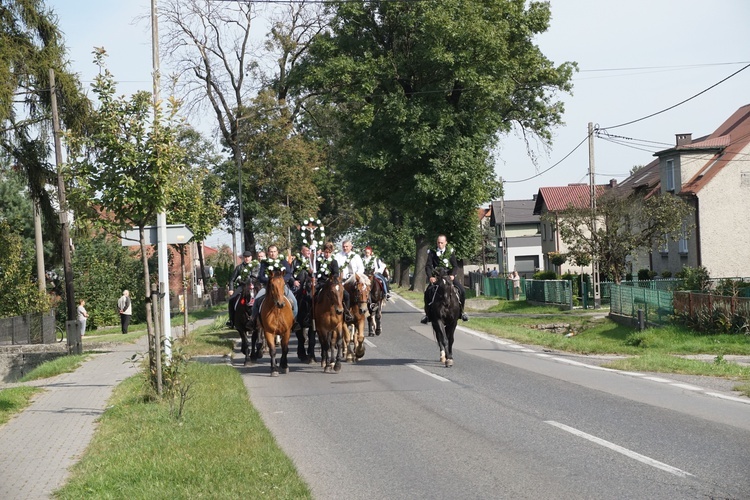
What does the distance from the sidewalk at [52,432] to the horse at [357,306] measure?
185 inches

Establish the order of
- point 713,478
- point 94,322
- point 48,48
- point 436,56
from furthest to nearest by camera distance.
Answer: point 94,322 < point 436,56 < point 48,48 < point 713,478

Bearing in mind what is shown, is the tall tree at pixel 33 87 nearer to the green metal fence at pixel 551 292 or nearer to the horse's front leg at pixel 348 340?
the horse's front leg at pixel 348 340

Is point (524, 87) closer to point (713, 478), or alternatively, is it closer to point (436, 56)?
point (436, 56)

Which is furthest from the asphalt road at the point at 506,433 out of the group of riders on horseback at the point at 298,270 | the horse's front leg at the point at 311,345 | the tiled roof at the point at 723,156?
the tiled roof at the point at 723,156

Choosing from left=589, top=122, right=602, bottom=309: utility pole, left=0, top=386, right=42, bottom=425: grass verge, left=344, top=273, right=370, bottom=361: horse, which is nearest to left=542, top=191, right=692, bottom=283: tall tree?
left=589, top=122, right=602, bottom=309: utility pole

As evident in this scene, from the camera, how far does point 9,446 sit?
11078 millimetres

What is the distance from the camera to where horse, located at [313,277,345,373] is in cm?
1788

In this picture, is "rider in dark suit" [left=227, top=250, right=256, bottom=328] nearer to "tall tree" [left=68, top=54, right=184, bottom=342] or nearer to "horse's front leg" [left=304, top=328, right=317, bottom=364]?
"horse's front leg" [left=304, top=328, right=317, bottom=364]

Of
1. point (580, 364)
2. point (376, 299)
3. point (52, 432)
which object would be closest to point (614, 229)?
point (376, 299)

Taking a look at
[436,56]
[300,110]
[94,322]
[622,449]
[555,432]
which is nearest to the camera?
[622,449]

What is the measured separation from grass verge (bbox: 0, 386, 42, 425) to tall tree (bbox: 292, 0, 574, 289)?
23186 mm

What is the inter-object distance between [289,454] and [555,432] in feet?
9.71

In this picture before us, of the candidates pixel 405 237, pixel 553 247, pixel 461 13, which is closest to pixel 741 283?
pixel 461 13

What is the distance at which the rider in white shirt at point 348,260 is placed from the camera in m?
19.0
